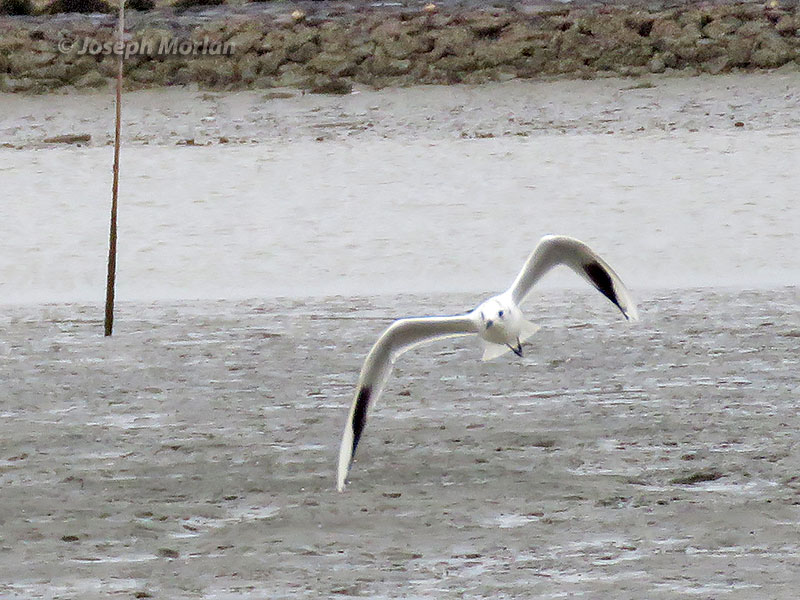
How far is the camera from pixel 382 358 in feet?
10.6

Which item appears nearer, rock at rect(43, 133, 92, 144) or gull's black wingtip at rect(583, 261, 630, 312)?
gull's black wingtip at rect(583, 261, 630, 312)

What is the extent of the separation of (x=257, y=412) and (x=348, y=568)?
1487 mm

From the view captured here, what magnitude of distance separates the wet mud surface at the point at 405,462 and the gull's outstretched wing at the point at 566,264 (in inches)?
27.7

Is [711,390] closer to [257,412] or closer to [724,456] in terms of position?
[724,456]

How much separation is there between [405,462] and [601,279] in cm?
115

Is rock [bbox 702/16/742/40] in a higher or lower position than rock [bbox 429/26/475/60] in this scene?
higher

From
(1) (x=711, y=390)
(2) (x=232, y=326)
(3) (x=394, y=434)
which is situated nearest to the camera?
(3) (x=394, y=434)

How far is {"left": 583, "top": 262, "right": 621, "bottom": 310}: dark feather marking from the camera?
353 cm

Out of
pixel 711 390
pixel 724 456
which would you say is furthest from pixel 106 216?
pixel 724 456

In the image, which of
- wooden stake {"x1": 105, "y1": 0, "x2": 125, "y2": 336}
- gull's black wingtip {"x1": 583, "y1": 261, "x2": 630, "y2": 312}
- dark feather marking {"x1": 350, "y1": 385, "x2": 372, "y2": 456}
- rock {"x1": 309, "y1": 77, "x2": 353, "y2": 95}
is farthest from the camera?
rock {"x1": 309, "y1": 77, "x2": 353, "y2": 95}

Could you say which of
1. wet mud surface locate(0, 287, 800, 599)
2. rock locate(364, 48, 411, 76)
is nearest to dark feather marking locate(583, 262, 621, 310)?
wet mud surface locate(0, 287, 800, 599)

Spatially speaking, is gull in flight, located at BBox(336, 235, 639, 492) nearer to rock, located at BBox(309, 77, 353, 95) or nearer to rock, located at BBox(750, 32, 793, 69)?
rock, located at BBox(309, 77, 353, 95)

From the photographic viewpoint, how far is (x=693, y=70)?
34.1 ft

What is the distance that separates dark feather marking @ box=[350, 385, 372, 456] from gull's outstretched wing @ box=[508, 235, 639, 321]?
503 mm
